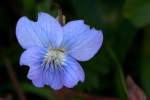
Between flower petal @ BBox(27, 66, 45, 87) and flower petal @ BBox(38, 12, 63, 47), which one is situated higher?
flower petal @ BBox(38, 12, 63, 47)

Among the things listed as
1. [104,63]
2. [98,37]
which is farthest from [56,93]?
[98,37]

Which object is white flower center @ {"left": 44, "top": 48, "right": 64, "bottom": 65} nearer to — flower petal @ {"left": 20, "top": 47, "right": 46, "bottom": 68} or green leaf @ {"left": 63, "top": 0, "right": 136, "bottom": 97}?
flower petal @ {"left": 20, "top": 47, "right": 46, "bottom": 68}

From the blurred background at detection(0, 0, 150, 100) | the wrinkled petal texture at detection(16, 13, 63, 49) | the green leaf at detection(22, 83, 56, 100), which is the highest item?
the wrinkled petal texture at detection(16, 13, 63, 49)

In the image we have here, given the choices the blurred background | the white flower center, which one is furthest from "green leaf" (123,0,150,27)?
the white flower center

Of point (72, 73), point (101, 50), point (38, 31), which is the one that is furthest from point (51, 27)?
point (101, 50)

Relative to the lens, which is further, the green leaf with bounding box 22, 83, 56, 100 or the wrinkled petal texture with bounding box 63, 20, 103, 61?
the green leaf with bounding box 22, 83, 56, 100

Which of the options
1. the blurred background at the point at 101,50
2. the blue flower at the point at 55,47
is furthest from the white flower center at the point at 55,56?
the blurred background at the point at 101,50

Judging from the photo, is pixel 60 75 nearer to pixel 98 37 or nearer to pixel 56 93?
pixel 98 37

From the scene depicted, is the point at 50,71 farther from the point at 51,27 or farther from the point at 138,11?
the point at 138,11
